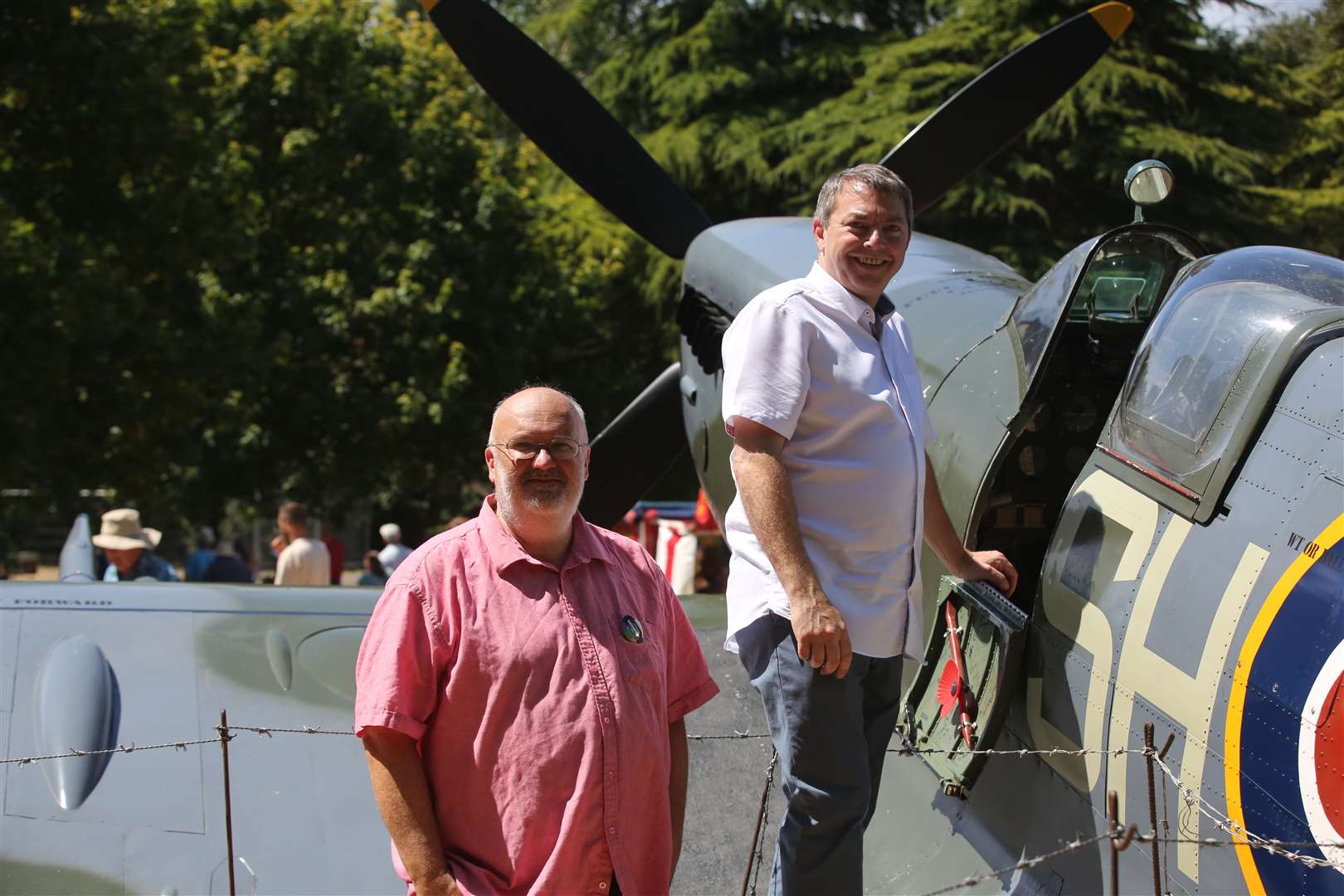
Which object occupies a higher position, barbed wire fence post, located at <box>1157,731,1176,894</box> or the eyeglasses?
the eyeglasses

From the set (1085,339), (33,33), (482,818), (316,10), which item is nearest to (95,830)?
(482,818)

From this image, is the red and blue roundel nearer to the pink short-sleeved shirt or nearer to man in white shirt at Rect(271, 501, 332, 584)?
the pink short-sleeved shirt

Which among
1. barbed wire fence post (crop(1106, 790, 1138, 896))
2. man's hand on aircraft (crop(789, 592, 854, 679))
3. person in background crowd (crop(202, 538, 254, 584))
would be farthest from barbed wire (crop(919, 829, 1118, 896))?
person in background crowd (crop(202, 538, 254, 584))

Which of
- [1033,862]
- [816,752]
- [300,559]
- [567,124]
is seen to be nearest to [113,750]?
[816,752]

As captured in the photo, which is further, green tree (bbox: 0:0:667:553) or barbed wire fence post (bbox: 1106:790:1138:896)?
green tree (bbox: 0:0:667:553)

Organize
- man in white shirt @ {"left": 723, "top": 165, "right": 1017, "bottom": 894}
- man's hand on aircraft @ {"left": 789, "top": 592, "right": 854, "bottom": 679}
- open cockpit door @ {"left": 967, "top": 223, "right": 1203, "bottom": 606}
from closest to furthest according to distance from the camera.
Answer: man's hand on aircraft @ {"left": 789, "top": 592, "right": 854, "bottom": 679}
man in white shirt @ {"left": 723, "top": 165, "right": 1017, "bottom": 894}
open cockpit door @ {"left": 967, "top": 223, "right": 1203, "bottom": 606}

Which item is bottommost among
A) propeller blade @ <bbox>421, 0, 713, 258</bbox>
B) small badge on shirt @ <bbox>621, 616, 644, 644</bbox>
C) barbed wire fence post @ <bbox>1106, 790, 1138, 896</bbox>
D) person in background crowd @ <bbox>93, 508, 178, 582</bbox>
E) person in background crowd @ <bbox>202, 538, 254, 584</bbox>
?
person in background crowd @ <bbox>202, 538, 254, 584</bbox>

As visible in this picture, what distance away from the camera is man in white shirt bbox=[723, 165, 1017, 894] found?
3.10 meters

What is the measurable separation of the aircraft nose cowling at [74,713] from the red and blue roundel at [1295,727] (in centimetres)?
379

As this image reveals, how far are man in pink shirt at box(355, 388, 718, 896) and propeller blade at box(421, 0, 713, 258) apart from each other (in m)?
5.37

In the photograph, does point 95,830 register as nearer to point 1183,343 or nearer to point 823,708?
point 823,708

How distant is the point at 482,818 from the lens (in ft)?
8.78

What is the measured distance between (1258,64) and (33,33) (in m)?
15.7

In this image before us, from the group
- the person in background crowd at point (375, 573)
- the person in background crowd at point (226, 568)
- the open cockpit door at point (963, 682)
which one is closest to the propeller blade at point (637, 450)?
the open cockpit door at point (963, 682)
